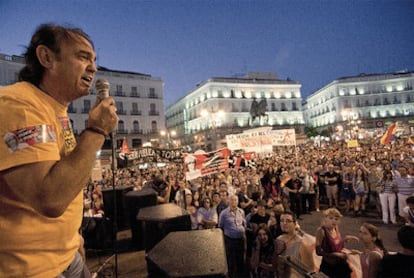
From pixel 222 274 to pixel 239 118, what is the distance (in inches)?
2594

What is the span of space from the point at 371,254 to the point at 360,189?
7.78 m

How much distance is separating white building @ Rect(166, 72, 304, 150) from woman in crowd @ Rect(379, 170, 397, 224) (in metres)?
47.7

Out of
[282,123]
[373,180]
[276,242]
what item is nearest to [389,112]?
[282,123]

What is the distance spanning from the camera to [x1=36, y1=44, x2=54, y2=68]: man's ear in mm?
1271

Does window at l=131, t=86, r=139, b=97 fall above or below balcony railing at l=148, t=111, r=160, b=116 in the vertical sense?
above

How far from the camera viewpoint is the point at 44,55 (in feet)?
4.19

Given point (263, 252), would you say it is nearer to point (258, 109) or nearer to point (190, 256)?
point (190, 256)

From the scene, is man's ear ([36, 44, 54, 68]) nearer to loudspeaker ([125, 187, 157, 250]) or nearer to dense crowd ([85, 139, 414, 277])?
dense crowd ([85, 139, 414, 277])

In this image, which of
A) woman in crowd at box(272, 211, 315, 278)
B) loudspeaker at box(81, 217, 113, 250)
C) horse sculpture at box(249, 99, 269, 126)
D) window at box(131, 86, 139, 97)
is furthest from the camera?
horse sculpture at box(249, 99, 269, 126)

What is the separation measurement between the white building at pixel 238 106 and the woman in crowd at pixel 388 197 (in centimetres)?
4772

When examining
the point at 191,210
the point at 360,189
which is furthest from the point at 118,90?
the point at 360,189

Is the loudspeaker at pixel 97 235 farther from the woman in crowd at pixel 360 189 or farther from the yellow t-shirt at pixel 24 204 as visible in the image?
the woman in crowd at pixel 360 189

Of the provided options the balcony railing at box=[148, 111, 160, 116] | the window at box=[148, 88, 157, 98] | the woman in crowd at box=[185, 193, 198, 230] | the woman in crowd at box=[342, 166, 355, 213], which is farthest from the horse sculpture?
the woman in crowd at box=[185, 193, 198, 230]

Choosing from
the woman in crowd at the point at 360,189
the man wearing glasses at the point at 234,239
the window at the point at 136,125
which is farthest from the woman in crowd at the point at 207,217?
the window at the point at 136,125
